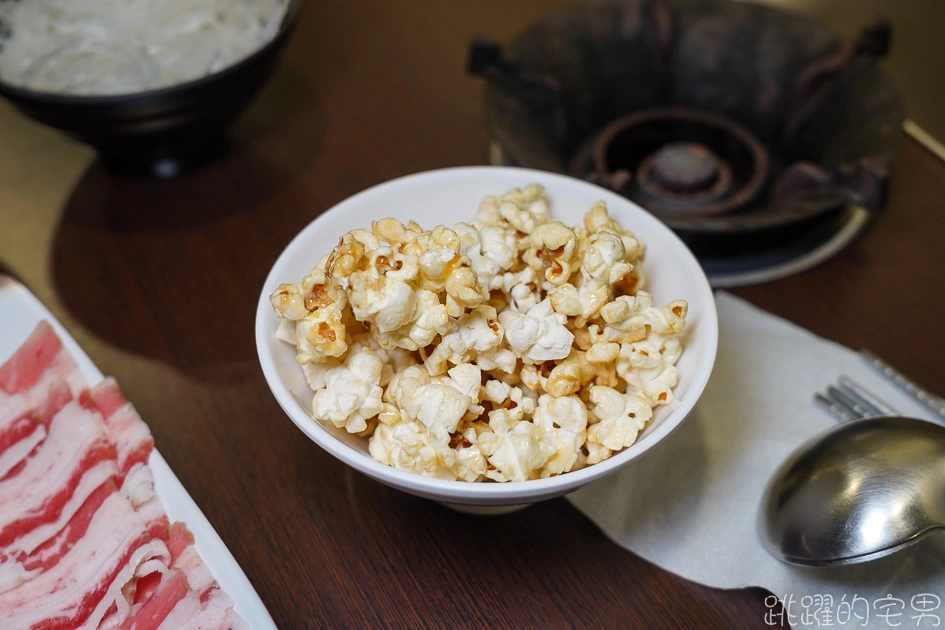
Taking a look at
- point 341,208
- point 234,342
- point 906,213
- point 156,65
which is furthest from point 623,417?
point 156,65

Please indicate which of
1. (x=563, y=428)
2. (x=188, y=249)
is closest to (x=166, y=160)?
(x=188, y=249)

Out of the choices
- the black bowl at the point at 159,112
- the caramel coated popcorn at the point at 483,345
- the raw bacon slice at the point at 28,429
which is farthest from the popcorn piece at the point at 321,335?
the black bowl at the point at 159,112

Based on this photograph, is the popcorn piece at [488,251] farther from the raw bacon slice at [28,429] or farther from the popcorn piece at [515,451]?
the raw bacon slice at [28,429]

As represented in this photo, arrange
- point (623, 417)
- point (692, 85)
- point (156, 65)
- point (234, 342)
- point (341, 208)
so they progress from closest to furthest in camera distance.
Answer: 1. point (623, 417)
2. point (341, 208)
3. point (234, 342)
4. point (156, 65)
5. point (692, 85)

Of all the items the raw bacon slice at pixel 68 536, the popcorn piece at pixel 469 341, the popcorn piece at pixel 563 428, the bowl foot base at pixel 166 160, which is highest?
the popcorn piece at pixel 469 341

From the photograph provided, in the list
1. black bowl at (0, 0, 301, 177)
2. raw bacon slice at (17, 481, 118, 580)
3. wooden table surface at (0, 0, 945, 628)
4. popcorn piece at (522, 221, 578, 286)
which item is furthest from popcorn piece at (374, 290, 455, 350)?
black bowl at (0, 0, 301, 177)

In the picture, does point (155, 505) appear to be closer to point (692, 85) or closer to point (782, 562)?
point (782, 562)
